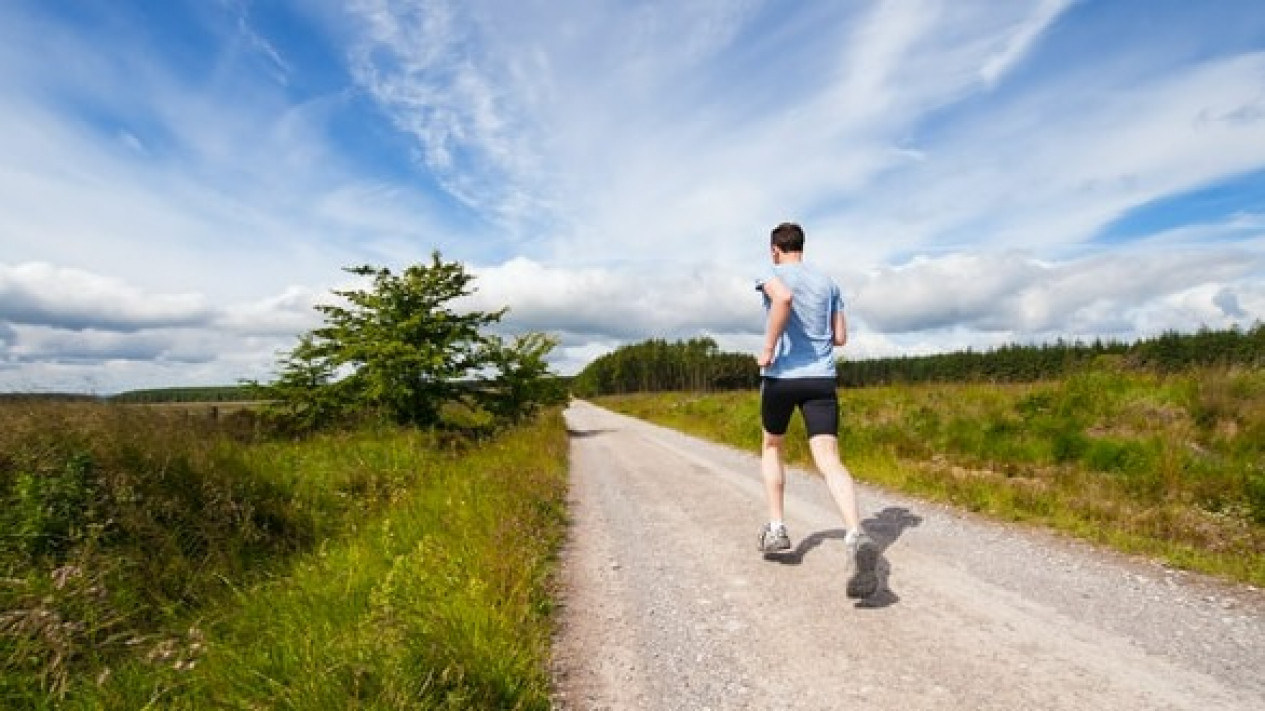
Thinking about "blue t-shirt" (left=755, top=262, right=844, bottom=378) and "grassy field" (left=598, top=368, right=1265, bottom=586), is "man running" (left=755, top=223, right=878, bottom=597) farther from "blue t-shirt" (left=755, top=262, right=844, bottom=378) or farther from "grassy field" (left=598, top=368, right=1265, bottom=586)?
"grassy field" (left=598, top=368, right=1265, bottom=586)

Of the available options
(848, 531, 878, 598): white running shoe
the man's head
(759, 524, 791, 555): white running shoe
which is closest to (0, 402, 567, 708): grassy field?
(759, 524, 791, 555): white running shoe

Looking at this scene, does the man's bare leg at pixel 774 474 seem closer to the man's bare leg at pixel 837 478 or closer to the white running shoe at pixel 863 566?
the man's bare leg at pixel 837 478

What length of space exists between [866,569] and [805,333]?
162cm

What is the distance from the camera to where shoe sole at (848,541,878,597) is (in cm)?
399

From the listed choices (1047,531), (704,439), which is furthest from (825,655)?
(704,439)

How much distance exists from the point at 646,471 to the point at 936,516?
18.9 feet

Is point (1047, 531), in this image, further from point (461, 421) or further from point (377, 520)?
point (461, 421)

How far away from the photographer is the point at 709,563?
5.29 m

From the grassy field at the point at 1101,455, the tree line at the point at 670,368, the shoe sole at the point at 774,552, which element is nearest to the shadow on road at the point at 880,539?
the shoe sole at the point at 774,552

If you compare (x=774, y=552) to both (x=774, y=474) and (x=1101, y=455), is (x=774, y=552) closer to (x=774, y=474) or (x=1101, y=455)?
(x=774, y=474)

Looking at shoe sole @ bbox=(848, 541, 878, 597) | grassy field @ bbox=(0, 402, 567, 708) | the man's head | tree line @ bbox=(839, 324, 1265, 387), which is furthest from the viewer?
tree line @ bbox=(839, 324, 1265, 387)

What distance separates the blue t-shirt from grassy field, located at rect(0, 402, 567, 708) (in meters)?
2.29

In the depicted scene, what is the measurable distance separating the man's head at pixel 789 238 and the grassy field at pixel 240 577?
291 cm

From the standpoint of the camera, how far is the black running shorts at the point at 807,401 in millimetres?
4609
